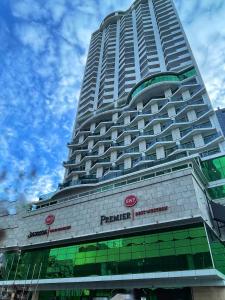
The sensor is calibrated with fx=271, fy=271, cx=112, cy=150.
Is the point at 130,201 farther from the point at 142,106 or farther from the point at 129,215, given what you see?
the point at 142,106

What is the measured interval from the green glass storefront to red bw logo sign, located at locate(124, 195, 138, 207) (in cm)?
332

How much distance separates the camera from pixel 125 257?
84.1 feet

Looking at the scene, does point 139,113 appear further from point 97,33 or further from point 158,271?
point 97,33

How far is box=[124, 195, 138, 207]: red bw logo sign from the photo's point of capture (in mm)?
27950

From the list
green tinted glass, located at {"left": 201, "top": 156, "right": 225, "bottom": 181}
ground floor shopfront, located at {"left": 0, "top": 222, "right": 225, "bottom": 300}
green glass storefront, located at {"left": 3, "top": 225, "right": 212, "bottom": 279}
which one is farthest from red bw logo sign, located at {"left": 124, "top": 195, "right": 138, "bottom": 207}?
green tinted glass, located at {"left": 201, "top": 156, "right": 225, "bottom": 181}

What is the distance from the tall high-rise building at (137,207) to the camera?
23.8 m

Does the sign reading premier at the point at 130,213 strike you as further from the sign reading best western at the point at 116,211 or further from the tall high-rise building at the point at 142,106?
the tall high-rise building at the point at 142,106

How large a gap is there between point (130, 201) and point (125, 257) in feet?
18.1

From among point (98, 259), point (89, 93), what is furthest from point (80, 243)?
point (89, 93)

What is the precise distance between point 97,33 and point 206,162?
74.9 m

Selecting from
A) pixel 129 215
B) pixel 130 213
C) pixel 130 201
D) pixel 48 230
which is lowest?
pixel 129 215

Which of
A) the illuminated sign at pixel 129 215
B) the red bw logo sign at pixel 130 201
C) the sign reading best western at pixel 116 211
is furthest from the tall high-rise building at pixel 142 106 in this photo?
the illuminated sign at pixel 129 215

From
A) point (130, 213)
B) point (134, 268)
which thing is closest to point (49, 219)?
point (130, 213)

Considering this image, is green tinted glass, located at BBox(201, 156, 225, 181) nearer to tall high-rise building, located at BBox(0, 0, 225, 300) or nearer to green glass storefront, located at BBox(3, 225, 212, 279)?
tall high-rise building, located at BBox(0, 0, 225, 300)
